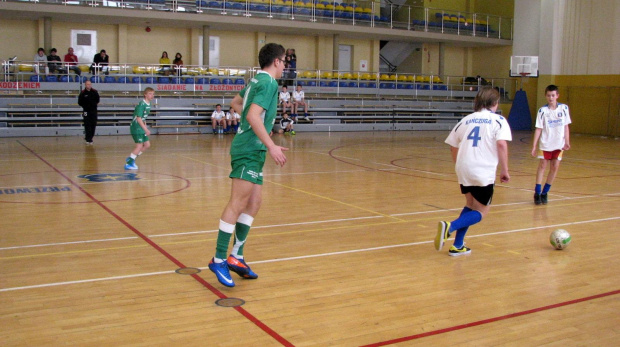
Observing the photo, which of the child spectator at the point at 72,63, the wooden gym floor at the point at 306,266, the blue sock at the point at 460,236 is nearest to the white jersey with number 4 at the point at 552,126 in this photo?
the wooden gym floor at the point at 306,266

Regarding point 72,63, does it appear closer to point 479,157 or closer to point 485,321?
point 479,157

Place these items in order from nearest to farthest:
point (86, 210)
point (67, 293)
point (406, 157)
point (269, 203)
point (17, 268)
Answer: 1. point (67, 293)
2. point (17, 268)
3. point (86, 210)
4. point (269, 203)
5. point (406, 157)

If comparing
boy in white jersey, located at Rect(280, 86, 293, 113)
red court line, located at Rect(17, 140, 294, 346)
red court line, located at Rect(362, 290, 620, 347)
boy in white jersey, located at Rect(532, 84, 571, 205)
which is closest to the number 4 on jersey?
red court line, located at Rect(362, 290, 620, 347)

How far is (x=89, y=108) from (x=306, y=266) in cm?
1507

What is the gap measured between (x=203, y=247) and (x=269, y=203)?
2748 mm

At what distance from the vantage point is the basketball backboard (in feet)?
96.8

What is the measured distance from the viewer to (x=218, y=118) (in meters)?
23.6

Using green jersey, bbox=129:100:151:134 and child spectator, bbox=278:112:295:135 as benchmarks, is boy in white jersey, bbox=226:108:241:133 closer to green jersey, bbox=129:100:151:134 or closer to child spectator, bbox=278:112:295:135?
child spectator, bbox=278:112:295:135

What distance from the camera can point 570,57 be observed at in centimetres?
3005

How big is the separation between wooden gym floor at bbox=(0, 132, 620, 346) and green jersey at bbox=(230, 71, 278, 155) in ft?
3.76

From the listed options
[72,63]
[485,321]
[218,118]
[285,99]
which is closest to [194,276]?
[485,321]

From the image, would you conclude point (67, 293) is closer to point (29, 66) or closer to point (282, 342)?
point (282, 342)

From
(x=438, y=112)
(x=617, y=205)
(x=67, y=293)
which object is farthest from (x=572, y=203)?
(x=438, y=112)

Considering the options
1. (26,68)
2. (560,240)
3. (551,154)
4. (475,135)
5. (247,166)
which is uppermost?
(26,68)
